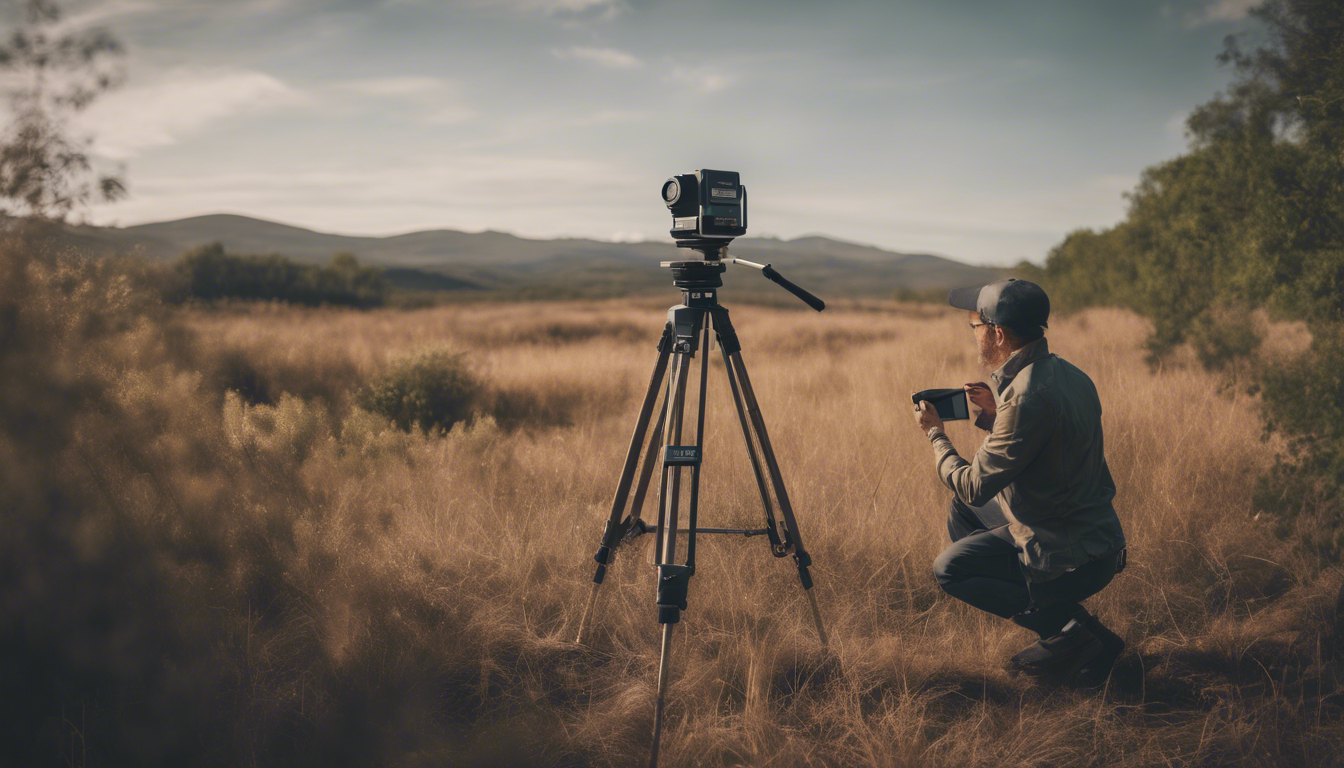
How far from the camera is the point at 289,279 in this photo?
105 feet

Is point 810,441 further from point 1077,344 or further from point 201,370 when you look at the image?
point 1077,344

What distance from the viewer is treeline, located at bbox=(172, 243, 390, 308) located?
86.0 feet

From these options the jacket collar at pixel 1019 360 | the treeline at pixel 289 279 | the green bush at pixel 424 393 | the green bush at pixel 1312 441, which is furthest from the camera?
the treeline at pixel 289 279

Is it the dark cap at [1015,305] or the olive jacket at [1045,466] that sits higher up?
the dark cap at [1015,305]

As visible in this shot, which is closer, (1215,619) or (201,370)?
(1215,619)

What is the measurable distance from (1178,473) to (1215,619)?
1.48 meters

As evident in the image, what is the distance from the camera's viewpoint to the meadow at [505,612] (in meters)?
2.39

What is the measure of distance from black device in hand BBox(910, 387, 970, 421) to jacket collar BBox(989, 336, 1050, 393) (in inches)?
6.0

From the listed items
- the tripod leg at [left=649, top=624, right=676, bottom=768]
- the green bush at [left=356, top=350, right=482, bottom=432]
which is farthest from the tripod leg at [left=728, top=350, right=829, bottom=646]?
the green bush at [left=356, top=350, right=482, bottom=432]

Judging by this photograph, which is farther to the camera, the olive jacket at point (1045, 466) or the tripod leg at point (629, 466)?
the tripod leg at point (629, 466)

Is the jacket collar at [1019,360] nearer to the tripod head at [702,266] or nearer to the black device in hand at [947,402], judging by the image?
the black device in hand at [947,402]

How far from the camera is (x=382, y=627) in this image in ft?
9.73

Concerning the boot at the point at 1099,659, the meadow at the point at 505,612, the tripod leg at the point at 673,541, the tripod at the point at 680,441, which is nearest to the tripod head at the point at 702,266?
the tripod at the point at 680,441

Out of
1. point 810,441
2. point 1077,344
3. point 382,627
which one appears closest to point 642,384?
point 810,441
